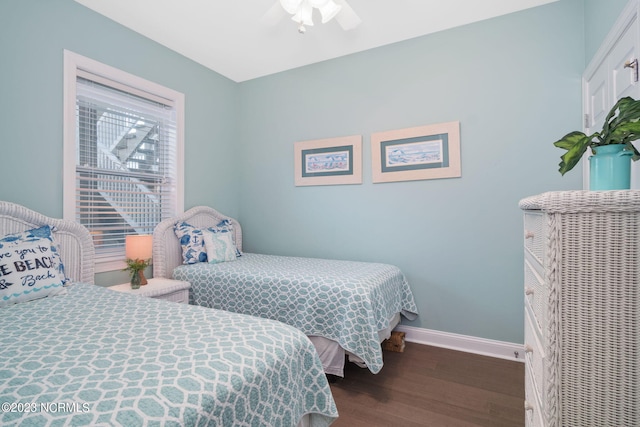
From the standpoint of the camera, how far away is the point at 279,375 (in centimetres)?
110

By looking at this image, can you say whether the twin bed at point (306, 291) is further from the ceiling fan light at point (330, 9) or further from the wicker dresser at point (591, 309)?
the ceiling fan light at point (330, 9)

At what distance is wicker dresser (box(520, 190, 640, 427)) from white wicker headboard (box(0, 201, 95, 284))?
2704mm

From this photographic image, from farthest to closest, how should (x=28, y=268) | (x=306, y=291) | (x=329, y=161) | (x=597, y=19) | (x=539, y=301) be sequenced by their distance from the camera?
(x=329, y=161) < (x=306, y=291) < (x=597, y=19) < (x=28, y=268) < (x=539, y=301)

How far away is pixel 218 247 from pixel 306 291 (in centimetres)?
120

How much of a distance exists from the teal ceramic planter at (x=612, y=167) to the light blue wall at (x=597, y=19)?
1179mm

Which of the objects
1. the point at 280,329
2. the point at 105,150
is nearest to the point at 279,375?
the point at 280,329

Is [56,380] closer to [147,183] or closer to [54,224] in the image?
[54,224]

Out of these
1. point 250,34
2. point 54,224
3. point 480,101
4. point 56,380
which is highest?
point 250,34

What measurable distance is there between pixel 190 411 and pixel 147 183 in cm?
259

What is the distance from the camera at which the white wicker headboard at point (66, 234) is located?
1.91 meters

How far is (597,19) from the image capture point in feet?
6.54

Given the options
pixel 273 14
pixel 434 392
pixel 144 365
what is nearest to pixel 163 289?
pixel 144 365

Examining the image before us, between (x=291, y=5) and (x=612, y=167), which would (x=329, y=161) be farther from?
(x=612, y=167)

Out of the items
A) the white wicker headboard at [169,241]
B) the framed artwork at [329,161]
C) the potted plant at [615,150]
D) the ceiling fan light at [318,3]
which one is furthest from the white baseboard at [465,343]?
the ceiling fan light at [318,3]
